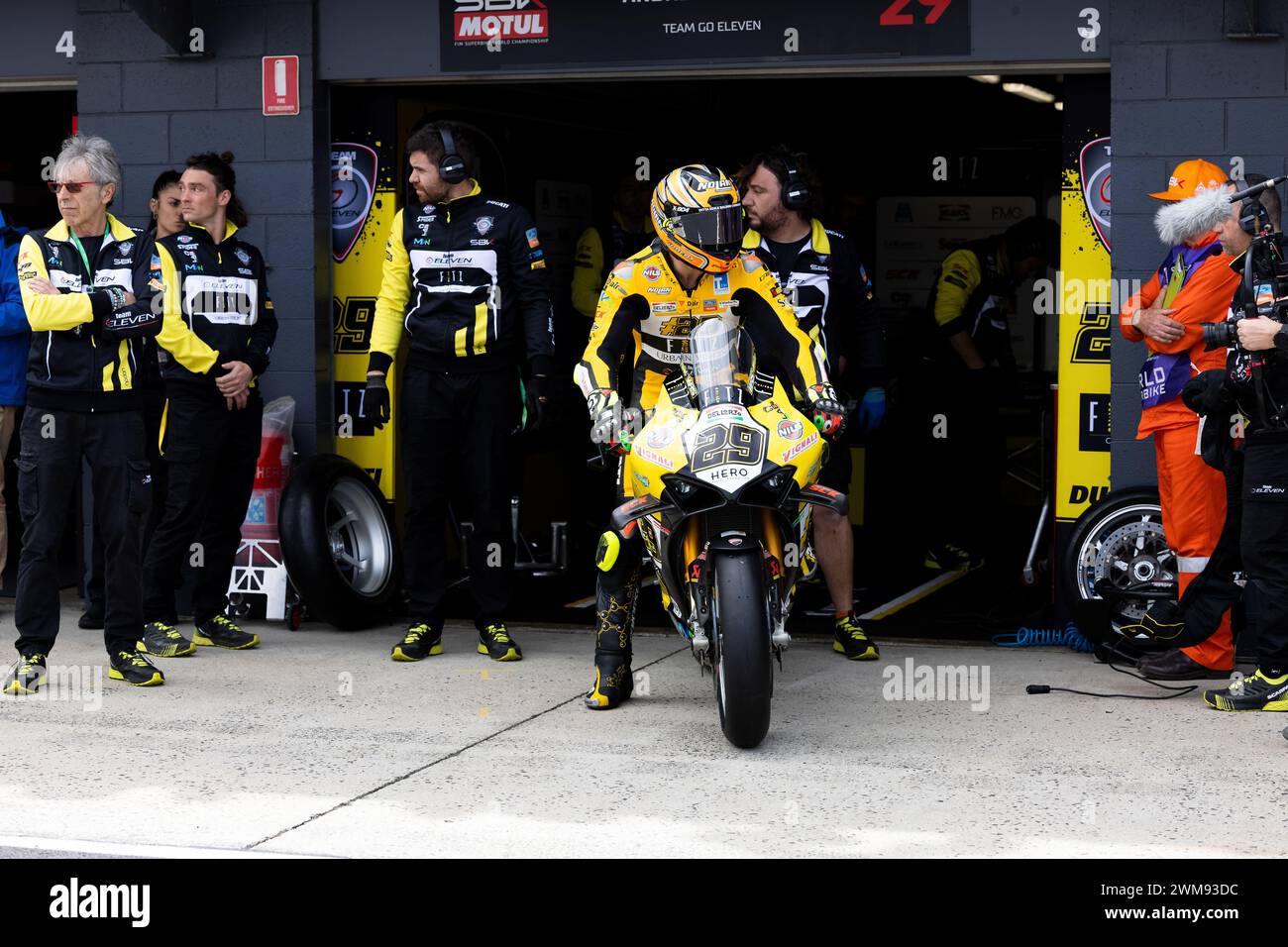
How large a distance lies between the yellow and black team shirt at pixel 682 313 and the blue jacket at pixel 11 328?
3.16 m

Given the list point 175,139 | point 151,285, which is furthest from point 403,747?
point 175,139

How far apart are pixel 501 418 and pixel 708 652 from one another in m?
1.97

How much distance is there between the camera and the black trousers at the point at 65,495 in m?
6.96

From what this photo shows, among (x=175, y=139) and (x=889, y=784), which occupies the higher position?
(x=175, y=139)

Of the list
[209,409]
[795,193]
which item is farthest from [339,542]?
[795,193]

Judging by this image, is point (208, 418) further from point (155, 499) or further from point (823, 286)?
point (823, 286)

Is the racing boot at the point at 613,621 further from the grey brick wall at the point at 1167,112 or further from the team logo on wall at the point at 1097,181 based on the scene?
the team logo on wall at the point at 1097,181

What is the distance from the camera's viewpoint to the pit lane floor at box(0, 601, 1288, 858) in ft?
16.6

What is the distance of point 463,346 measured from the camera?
7590 millimetres

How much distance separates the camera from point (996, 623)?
852 cm

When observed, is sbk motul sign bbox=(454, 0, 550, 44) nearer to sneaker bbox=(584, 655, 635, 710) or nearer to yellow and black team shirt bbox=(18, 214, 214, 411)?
yellow and black team shirt bbox=(18, 214, 214, 411)

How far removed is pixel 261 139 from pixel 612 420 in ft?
11.2

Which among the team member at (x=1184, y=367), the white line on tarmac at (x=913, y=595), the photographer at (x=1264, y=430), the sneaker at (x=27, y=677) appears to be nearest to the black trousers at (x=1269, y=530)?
the photographer at (x=1264, y=430)
